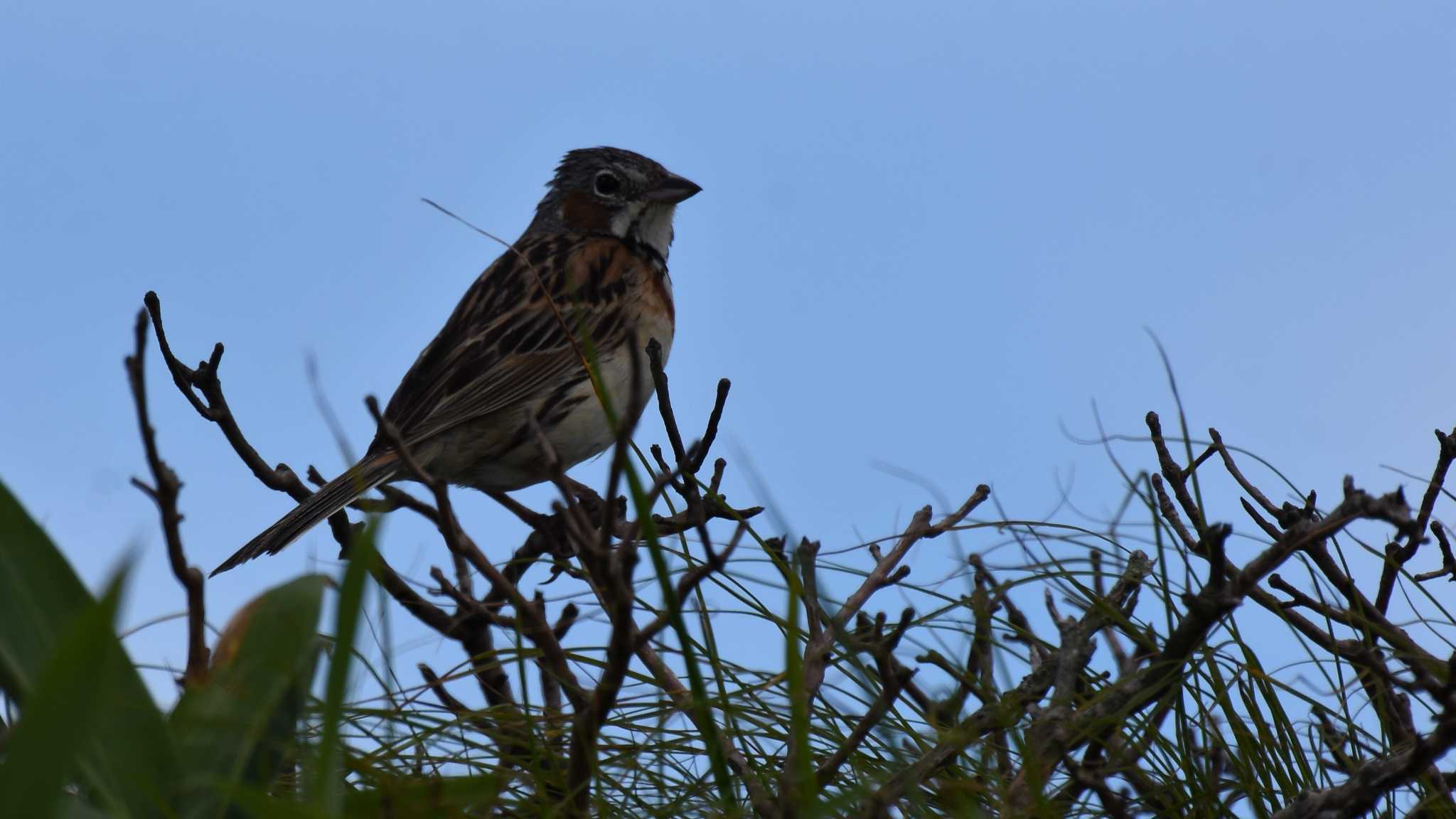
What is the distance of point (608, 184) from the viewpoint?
8.81 meters

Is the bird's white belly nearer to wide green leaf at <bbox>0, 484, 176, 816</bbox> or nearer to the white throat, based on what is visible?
the white throat

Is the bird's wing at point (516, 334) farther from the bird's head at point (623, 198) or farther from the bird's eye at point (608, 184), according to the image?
the bird's eye at point (608, 184)

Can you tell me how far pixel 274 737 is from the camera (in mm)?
2484

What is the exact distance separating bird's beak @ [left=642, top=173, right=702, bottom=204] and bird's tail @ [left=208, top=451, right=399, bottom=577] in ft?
10.0

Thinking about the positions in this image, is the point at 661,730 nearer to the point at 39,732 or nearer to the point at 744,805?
the point at 744,805

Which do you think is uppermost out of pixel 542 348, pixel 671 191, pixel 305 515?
pixel 671 191

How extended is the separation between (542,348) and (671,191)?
1.63m

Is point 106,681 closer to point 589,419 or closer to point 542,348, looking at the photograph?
point 589,419

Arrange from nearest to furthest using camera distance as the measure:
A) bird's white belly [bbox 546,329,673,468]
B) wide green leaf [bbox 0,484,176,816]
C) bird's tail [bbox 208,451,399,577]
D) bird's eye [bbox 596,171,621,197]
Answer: wide green leaf [bbox 0,484,176,816], bird's tail [bbox 208,451,399,577], bird's white belly [bbox 546,329,673,468], bird's eye [bbox 596,171,621,197]

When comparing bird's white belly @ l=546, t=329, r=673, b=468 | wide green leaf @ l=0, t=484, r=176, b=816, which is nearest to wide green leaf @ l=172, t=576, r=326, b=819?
wide green leaf @ l=0, t=484, r=176, b=816

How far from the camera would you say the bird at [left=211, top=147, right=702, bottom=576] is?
22.9 ft

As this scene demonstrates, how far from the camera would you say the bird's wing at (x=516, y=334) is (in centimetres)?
719

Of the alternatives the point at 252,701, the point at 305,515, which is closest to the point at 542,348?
the point at 305,515

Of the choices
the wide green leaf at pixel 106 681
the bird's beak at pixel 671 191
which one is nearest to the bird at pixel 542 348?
the bird's beak at pixel 671 191
